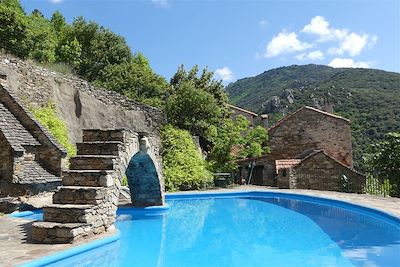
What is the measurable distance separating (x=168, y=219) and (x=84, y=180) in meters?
3.56

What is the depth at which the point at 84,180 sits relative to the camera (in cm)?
771

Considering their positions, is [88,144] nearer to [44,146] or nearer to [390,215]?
[44,146]

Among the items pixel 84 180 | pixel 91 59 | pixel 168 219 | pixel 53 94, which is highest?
pixel 91 59

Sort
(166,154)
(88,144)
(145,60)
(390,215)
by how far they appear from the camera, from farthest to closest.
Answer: (145,60)
(166,154)
(390,215)
(88,144)

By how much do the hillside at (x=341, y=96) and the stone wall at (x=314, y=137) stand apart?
1723 millimetres

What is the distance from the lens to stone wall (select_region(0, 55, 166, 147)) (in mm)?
14433

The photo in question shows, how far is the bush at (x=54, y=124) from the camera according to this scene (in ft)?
45.8

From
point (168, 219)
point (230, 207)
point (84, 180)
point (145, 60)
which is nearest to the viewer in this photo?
point (84, 180)

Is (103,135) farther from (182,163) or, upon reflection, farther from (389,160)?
(389,160)

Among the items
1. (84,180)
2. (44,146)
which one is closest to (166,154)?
(44,146)

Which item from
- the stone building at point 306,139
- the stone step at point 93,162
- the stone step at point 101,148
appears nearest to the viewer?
the stone step at point 93,162

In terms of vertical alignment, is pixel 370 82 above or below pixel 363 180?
above

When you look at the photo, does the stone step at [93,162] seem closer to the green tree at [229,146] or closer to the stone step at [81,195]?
the stone step at [81,195]

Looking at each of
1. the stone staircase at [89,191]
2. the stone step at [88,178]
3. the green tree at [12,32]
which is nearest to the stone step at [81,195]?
the stone staircase at [89,191]
